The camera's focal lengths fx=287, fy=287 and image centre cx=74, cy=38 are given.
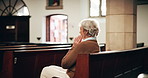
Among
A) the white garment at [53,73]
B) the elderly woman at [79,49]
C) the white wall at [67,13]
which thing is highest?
the white wall at [67,13]

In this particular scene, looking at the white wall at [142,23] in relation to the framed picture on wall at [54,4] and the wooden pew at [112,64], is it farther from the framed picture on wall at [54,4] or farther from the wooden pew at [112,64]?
the wooden pew at [112,64]

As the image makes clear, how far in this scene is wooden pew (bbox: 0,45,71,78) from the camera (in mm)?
4551

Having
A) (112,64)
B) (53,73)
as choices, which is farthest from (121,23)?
(53,73)

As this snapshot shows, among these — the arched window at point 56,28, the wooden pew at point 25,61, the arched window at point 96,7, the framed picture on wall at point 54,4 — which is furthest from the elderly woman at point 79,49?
the arched window at point 56,28

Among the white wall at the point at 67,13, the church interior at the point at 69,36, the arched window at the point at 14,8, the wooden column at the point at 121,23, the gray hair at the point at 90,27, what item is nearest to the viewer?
the gray hair at the point at 90,27

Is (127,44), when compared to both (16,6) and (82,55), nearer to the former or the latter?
(82,55)

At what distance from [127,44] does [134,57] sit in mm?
2898

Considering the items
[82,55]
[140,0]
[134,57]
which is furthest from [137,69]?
[140,0]

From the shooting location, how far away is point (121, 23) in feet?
28.2

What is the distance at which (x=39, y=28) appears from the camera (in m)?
15.8

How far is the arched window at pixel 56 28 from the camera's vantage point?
1616cm

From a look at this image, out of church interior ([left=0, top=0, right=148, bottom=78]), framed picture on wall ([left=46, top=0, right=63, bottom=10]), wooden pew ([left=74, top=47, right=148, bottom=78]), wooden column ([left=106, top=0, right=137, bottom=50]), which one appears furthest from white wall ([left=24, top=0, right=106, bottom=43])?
wooden pew ([left=74, top=47, right=148, bottom=78])

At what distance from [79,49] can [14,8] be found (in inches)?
509

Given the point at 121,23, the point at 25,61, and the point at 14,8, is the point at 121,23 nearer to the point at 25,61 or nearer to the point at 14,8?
the point at 25,61
